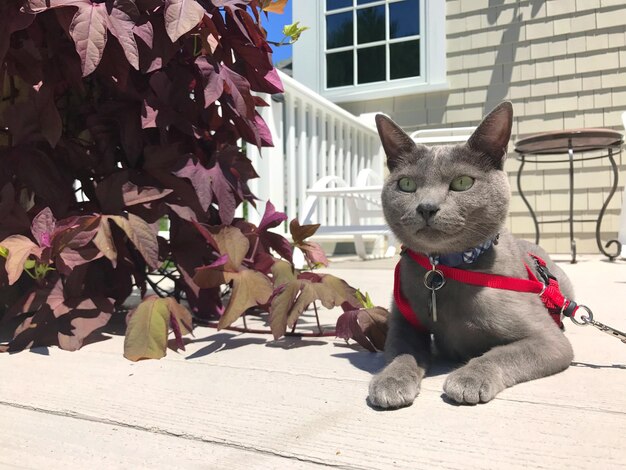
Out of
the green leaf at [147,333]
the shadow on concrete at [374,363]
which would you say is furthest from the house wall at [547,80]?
the green leaf at [147,333]

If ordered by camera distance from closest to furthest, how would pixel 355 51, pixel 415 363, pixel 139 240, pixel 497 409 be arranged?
pixel 497 409
pixel 415 363
pixel 139 240
pixel 355 51

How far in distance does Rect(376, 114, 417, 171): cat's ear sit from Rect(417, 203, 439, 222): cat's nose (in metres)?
0.20

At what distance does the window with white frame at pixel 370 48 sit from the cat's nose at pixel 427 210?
4249 millimetres

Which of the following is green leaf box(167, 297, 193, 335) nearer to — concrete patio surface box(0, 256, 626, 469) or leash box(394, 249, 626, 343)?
concrete patio surface box(0, 256, 626, 469)

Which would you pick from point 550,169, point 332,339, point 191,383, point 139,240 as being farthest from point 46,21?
point 550,169

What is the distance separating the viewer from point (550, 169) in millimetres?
4766

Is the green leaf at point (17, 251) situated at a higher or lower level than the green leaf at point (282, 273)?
higher

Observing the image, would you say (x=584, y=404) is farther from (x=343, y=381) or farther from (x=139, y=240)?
(x=139, y=240)

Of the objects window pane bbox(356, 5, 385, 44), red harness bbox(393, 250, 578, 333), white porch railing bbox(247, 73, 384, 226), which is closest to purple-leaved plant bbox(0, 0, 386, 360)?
red harness bbox(393, 250, 578, 333)

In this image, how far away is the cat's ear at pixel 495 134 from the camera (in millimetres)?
1197

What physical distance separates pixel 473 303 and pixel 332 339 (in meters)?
0.58

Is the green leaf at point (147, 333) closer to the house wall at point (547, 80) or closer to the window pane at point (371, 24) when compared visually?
the house wall at point (547, 80)

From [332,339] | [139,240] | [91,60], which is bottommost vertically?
[332,339]

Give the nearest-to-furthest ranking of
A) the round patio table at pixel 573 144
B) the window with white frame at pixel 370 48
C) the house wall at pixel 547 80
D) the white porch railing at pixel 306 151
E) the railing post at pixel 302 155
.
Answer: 1. the white porch railing at pixel 306 151
2. the round patio table at pixel 573 144
3. the railing post at pixel 302 155
4. the house wall at pixel 547 80
5. the window with white frame at pixel 370 48
